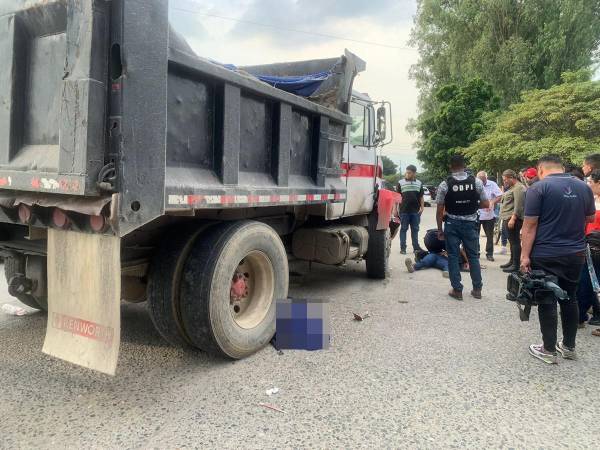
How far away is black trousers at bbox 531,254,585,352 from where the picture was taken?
146 inches

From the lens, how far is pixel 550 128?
18.1m

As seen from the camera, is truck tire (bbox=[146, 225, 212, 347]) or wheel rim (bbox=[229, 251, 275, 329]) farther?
wheel rim (bbox=[229, 251, 275, 329])

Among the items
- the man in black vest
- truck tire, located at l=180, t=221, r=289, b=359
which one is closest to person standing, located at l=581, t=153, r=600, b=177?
the man in black vest

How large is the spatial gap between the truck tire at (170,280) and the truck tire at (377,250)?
3.55m

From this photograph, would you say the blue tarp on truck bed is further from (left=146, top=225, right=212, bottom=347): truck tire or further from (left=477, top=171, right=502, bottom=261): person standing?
(left=477, top=171, right=502, bottom=261): person standing

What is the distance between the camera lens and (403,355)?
12.3 feet

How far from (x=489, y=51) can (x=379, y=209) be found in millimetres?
20373

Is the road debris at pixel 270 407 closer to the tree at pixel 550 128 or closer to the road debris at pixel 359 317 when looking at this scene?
the road debris at pixel 359 317

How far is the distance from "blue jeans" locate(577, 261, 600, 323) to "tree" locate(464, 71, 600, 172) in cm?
1277

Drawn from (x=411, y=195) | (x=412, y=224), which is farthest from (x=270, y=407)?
(x=411, y=195)

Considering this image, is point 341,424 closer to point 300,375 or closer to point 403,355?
point 300,375

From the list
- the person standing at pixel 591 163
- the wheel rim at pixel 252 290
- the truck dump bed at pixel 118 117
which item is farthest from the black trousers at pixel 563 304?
the truck dump bed at pixel 118 117

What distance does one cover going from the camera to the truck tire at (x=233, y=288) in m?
3.14

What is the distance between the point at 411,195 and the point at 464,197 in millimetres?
3460
